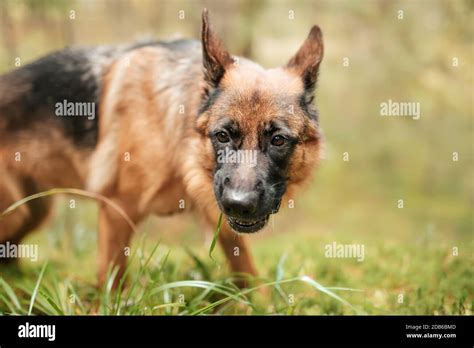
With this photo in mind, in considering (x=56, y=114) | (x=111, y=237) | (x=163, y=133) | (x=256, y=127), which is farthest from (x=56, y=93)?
(x=256, y=127)

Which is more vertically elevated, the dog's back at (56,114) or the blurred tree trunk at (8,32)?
the blurred tree trunk at (8,32)

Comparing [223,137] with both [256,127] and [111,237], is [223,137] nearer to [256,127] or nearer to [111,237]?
[256,127]

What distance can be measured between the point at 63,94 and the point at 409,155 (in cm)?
558

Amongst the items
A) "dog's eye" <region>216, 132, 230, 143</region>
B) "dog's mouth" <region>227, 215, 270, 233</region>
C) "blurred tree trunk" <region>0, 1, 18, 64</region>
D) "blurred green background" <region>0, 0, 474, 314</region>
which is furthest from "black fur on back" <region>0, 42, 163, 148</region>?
"blurred tree trunk" <region>0, 1, 18, 64</region>

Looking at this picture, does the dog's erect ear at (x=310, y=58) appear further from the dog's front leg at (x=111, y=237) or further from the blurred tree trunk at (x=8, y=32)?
the blurred tree trunk at (x=8, y=32)

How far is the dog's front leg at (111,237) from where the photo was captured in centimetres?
400

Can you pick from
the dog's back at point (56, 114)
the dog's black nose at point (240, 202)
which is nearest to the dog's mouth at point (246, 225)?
the dog's black nose at point (240, 202)

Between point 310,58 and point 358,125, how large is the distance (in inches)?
174

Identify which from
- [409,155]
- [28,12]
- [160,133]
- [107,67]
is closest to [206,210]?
[160,133]

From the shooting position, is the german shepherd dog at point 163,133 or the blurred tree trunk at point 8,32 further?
the blurred tree trunk at point 8,32

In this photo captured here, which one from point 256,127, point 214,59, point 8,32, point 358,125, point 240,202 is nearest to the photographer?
point 240,202

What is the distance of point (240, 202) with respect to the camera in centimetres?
295

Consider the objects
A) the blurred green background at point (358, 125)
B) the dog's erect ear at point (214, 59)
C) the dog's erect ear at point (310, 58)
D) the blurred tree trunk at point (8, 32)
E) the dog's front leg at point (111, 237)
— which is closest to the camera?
the dog's erect ear at point (214, 59)
